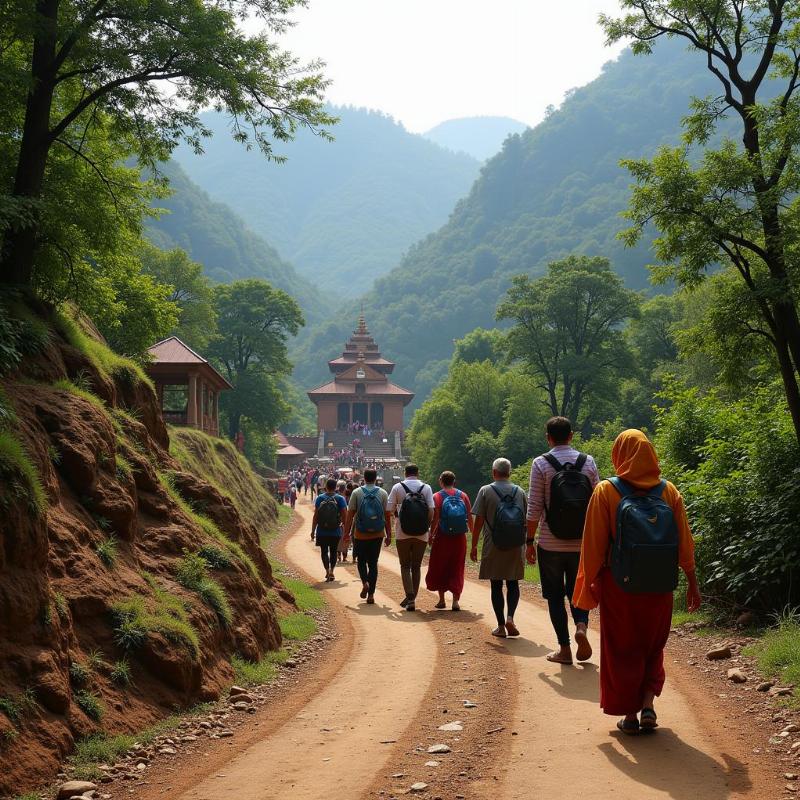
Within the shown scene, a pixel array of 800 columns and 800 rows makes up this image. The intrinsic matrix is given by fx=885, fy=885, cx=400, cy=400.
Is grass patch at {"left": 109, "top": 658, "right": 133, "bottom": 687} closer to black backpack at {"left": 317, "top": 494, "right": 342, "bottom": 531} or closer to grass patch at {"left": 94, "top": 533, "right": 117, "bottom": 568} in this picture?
grass patch at {"left": 94, "top": 533, "right": 117, "bottom": 568}

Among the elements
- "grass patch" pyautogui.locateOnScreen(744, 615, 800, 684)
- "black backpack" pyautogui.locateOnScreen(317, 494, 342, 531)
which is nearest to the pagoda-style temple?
"black backpack" pyautogui.locateOnScreen(317, 494, 342, 531)

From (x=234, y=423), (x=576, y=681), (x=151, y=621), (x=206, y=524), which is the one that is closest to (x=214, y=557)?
(x=206, y=524)

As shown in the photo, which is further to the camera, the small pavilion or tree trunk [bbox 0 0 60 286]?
the small pavilion

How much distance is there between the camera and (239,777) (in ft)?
15.8

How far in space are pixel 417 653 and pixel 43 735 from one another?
Answer: 407cm

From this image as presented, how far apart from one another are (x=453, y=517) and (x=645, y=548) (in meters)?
5.60

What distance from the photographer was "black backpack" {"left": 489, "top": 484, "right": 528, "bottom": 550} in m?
8.59

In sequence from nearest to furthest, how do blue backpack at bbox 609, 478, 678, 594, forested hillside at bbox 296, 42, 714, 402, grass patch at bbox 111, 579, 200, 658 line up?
blue backpack at bbox 609, 478, 678, 594 → grass patch at bbox 111, 579, 200, 658 → forested hillside at bbox 296, 42, 714, 402

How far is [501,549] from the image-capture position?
28.2 ft

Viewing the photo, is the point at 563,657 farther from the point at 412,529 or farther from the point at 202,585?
the point at 412,529

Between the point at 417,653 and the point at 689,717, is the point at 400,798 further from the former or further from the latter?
the point at 417,653

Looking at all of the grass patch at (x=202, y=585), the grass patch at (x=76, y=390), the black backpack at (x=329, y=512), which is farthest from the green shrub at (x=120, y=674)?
the black backpack at (x=329, y=512)

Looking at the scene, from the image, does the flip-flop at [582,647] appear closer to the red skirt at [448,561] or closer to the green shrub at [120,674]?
the red skirt at [448,561]

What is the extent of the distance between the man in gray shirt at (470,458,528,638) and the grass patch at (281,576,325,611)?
3.45 metres
